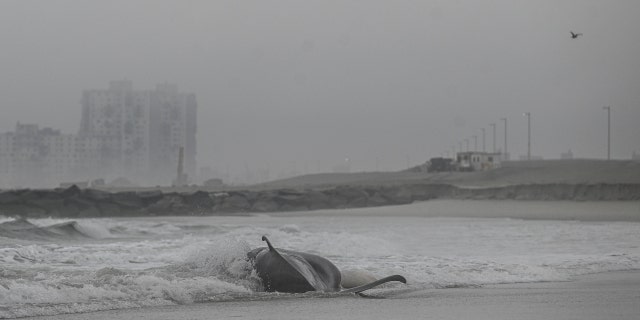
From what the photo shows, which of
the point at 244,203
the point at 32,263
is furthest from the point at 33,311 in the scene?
the point at 244,203

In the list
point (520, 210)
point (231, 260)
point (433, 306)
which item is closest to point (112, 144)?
point (520, 210)

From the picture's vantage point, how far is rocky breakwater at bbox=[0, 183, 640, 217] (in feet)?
139

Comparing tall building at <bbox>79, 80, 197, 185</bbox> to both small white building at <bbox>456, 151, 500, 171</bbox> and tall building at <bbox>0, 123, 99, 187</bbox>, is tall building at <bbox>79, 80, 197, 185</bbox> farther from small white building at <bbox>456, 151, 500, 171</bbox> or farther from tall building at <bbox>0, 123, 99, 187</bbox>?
small white building at <bbox>456, 151, 500, 171</bbox>

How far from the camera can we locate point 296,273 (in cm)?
998

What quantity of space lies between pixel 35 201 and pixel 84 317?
37.2 m

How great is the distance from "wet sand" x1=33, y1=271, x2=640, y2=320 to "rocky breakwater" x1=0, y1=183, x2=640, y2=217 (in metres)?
31.8

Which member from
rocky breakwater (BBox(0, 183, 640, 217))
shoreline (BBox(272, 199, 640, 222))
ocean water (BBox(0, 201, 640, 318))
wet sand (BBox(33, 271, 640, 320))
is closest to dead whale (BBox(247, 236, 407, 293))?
ocean water (BBox(0, 201, 640, 318))

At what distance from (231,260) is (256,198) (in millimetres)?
40093

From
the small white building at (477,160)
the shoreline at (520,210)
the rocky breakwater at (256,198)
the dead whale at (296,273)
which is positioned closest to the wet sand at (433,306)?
the dead whale at (296,273)

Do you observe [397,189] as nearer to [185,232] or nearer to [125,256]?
[185,232]

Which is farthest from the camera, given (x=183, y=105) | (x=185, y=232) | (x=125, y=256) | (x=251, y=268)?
(x=183, y=105)

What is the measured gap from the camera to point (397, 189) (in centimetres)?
5447

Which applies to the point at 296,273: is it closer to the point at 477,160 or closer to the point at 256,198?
the point at 256,198

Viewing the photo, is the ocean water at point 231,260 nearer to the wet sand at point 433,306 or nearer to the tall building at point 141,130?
the wet sand at point 433,306
